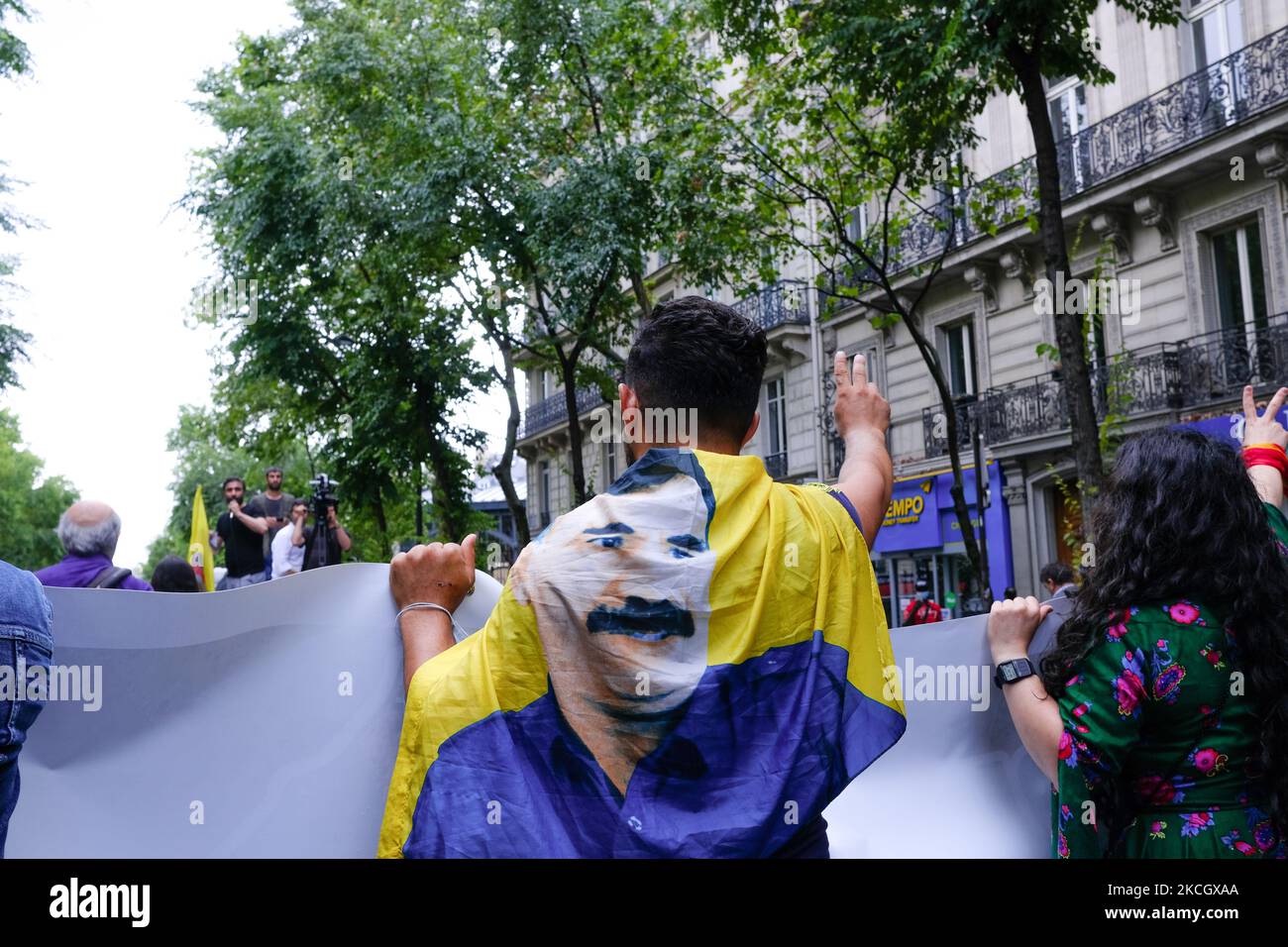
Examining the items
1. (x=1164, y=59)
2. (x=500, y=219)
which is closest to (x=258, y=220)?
(x=500, y=219)

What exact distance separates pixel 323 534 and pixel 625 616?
804cm

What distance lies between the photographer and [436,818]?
1.83m

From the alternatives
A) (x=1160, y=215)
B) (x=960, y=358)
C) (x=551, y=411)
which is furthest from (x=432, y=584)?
(x=551, y=411)

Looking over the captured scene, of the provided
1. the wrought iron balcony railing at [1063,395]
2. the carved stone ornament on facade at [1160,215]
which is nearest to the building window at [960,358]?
the wrought iron balcony railing at [1063,395]

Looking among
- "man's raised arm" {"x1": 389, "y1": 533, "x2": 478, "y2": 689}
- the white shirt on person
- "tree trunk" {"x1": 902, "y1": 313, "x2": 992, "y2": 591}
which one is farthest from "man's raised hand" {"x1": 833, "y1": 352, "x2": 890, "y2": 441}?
"tree trunk" {"x1": 902, "y1": 313, "x2": 992, "y2": 591}

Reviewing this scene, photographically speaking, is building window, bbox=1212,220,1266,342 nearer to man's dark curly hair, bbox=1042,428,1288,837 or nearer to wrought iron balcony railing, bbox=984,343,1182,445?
wrought iron balcony railing, bbox=984,343,1182,445

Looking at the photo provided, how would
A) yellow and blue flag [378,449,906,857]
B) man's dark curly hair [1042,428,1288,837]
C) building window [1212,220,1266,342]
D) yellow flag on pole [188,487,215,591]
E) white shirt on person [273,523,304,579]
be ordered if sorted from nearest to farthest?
1. yellow and blue flag [378,449,906,857]
2. man's dark curly hair [1042,428,1288,837]
3. yellow flag on pole [188,487,215,591]
4. white shirt on person [273,523,304,579]
5. building window [1212,220,1266,342]

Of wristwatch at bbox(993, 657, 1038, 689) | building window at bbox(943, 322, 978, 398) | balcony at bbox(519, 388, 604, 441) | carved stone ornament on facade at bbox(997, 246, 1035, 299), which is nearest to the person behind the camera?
wristwatch at bbox(993, 657, 1038, 689)

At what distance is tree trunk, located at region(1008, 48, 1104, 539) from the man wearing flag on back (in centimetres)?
784

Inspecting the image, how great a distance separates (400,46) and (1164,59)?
38.8 feet

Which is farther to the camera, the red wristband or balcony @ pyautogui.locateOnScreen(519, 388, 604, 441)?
balcony @ pyautogui.locateOnScreen(519, 388, 604, 441)

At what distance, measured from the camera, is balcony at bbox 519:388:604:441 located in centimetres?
3791

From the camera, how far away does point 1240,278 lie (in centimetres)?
1830
